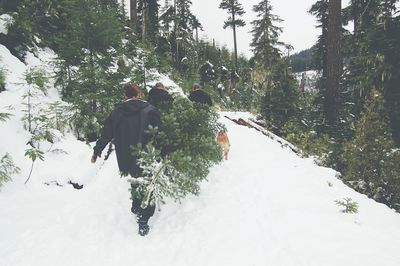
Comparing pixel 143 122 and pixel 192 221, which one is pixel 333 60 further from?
pixel 143 122

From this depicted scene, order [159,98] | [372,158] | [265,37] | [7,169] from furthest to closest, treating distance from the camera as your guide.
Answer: [265,37], [372,158], [159,98], [7,169]

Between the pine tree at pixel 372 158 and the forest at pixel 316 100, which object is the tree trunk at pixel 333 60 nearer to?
the forest at pixel 316 100

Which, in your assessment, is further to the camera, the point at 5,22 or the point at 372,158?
the point at 5,22

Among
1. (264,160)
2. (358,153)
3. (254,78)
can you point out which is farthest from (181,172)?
(254,78)

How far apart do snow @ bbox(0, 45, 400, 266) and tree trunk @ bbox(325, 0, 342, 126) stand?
19.3 feet

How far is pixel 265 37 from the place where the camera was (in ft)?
109

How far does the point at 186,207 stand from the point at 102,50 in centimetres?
626

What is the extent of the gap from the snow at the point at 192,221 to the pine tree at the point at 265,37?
24.7m

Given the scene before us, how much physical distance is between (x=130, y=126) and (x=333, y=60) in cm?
1055

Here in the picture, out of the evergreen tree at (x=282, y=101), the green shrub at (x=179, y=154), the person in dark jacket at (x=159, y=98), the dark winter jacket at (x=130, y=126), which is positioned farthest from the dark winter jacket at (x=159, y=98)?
the evergreen tree at (x=282, y=101)

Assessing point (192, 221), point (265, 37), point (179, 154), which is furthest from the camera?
point (265, 37)

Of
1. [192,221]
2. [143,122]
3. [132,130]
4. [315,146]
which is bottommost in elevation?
[192,221]

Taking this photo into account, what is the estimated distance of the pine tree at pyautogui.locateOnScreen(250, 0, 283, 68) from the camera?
3159 cm

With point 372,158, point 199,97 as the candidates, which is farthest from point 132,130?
point 372,158
